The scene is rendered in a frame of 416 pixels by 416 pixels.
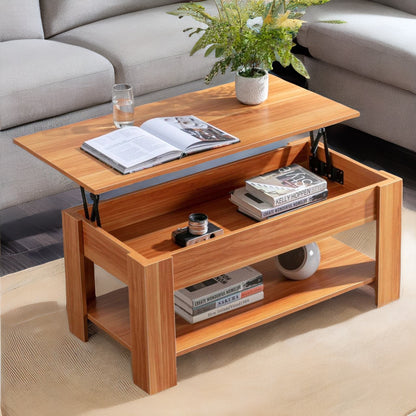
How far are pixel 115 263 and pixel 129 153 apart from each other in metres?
0.28

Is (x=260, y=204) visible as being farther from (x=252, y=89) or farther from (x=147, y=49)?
(x=147, y=49)

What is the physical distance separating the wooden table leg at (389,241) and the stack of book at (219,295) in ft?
1.15

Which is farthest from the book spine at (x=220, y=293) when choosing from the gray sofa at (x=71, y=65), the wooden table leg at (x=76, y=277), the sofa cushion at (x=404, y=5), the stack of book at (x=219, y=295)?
the sofa cushion at (x=404, y=5)

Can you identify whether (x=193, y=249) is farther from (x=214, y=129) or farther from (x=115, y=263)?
(x=214, y=129)

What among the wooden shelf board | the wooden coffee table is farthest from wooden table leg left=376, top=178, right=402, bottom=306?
the wooden shelf board

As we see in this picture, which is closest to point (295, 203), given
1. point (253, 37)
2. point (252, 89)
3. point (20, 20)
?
point (252, 89)

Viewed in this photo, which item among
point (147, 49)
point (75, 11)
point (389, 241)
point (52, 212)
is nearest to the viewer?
point (389, 241)

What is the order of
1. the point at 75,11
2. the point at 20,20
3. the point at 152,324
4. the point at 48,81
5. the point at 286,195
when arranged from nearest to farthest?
the point at 152,324, the point at 286,195, the point at 48,81, the point at 20,20, the point at 75,11

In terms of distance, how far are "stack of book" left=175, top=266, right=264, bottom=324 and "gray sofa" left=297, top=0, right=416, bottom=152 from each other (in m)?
1.16

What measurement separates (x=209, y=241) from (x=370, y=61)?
1459 millimetres

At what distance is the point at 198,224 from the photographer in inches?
85.0

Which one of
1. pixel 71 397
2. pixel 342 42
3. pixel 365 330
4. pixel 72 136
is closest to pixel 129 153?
Answer: pixel 72 136

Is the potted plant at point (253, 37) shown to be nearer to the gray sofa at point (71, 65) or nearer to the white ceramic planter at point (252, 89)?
the white ceramic planter at point (252, 89)

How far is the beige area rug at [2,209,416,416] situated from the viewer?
2064 mm
